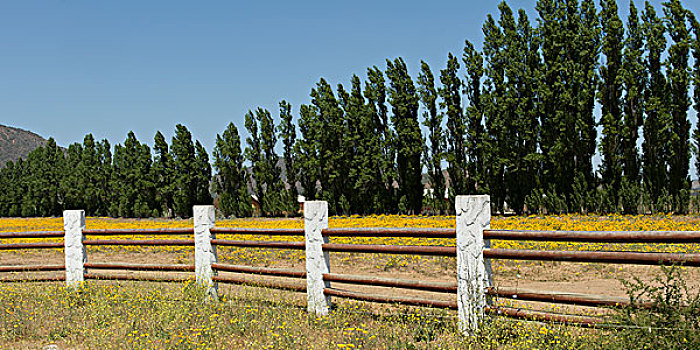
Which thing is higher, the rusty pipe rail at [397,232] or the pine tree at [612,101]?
the pine tree at [612,101]

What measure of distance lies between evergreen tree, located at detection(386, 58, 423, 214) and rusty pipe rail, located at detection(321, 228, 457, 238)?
3518 centimetres

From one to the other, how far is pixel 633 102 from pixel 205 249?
3044 centimetres

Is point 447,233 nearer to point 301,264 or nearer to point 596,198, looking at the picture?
point 301,264

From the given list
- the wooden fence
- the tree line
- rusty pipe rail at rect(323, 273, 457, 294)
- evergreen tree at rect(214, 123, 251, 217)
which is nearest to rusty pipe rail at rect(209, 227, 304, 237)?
the wooden fence

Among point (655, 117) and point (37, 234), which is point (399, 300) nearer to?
point (37, 234)

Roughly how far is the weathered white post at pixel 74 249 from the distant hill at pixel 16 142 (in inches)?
6811

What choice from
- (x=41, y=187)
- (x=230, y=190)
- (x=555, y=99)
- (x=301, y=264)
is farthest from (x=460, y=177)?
(x=41, y=187)

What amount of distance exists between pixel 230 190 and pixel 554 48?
28196mm

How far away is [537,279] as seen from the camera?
42.0ft

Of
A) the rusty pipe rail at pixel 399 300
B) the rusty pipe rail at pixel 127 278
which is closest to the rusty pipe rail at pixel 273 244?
the rusty pipe rail at pixel 399 300

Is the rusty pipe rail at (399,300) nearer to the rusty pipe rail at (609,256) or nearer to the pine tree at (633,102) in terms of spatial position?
the rusty pipe rail at (609,256)

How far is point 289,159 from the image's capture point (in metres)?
50.8

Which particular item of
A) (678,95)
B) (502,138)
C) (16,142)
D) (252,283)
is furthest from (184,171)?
(16,142)

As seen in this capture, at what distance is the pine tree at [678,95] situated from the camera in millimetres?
32781
